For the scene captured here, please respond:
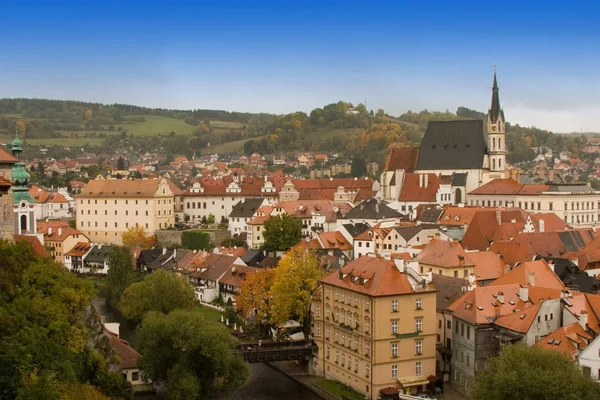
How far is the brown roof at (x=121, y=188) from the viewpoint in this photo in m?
82.8

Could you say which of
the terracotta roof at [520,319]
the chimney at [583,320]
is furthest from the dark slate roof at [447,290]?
the chimney at [583,320]

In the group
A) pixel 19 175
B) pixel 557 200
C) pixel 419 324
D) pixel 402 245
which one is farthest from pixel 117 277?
pixel 557 200

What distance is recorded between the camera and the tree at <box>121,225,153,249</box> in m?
76.6

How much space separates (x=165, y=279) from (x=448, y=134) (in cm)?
4496

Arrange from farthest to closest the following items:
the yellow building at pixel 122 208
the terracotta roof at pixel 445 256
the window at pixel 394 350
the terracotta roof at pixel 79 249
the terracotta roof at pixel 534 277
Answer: the yellow building at pixel 122 208, the terracotta roof at pixel 79 249, the terracotta roof at pixel 445 256, the terracotta roof at pixel 534 277, the window at pixel 394 350

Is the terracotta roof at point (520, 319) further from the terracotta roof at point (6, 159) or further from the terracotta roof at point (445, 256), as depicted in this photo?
the terracotta roof at point (6, 159)

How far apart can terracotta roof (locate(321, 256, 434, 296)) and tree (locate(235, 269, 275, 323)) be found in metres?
9.98

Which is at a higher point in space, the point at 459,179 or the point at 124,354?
the point at 459,179

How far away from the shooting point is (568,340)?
101 ft

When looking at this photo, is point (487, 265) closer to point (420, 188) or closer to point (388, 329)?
point (388, 329)

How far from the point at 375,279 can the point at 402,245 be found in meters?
22.7

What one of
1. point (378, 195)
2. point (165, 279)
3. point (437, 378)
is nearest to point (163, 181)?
point (378, 195)

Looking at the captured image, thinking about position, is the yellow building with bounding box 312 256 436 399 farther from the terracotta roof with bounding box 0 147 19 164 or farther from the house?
the house

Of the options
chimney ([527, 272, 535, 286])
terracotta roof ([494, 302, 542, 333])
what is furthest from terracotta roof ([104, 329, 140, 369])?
chimney ([527, 272, 535, 286])
